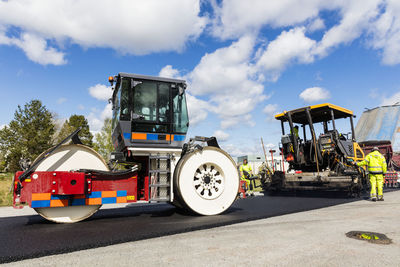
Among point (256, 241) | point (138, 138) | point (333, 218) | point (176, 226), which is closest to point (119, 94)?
point (138, 138)

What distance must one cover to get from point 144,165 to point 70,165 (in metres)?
1.22

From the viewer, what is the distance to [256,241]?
3.29 metres

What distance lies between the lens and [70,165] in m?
4.68

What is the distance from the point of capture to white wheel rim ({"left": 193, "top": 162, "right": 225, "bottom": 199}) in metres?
4.93

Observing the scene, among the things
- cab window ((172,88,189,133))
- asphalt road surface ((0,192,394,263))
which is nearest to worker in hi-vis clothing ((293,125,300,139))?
asphalt road surface ((0,192,394,263))

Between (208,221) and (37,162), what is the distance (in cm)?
276

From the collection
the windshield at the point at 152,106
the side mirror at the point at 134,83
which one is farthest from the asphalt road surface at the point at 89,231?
the side mirror at the point at 134,83

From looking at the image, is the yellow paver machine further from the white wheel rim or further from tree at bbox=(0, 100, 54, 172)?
tree at bbox=(0, 100, 54, 172)

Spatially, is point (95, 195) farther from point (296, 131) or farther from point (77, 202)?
point (296, 131)

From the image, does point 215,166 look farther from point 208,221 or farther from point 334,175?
point 334,175

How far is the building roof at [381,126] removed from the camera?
1348cm

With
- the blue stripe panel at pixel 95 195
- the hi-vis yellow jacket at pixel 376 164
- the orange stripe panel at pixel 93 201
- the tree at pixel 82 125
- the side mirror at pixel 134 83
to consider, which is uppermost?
the tree at pixel 82 125

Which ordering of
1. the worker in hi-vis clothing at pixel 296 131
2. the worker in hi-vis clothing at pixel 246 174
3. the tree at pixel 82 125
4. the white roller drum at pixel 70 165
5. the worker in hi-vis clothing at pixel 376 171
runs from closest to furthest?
the white roller drum at pixel 70 165
the worker in hi-vis clothing at pixel 376 171
the worker in hi-vis clothing at pixel 296 131
the worker in hi-vis clothing at pixel 246 174
the tree at pixel 82 125

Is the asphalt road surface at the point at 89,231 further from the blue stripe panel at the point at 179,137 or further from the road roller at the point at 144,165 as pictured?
the blue stripe panel at the point at 179,137
